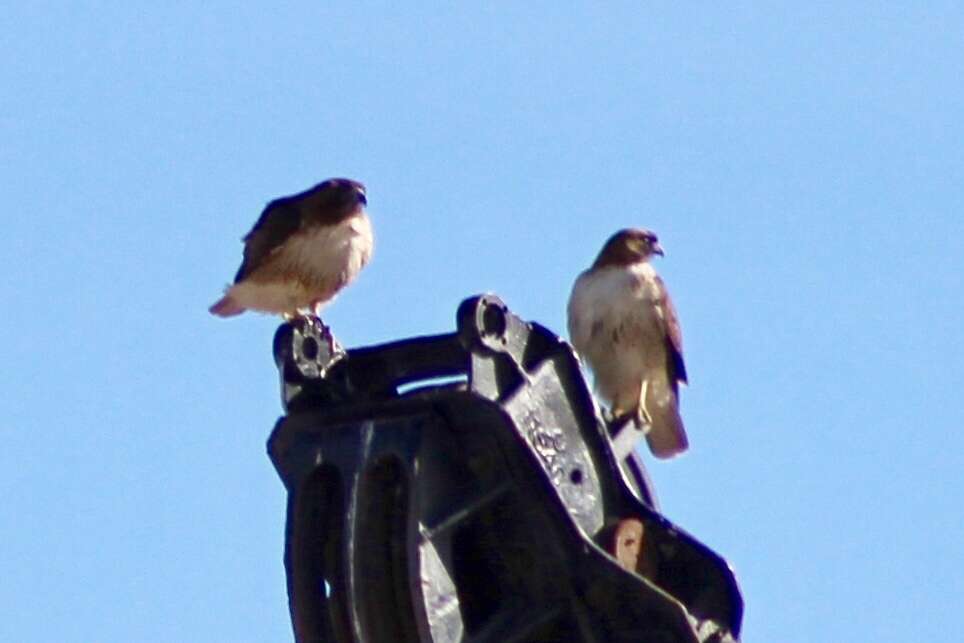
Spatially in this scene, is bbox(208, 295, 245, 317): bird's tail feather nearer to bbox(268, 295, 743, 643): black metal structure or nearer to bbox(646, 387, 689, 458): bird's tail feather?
bbox(646, 387, 689, 458): bird's tail feather

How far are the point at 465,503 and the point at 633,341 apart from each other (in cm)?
584

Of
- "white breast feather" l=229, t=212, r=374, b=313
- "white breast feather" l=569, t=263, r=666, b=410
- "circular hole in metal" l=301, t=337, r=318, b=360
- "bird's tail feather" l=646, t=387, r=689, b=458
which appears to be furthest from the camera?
"bird's tail feather" l=646, t=387, r=689, b=458

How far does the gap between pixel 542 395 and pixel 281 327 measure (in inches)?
27.0

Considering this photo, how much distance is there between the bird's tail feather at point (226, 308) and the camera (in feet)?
35.2

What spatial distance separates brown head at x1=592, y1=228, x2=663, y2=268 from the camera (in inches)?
434

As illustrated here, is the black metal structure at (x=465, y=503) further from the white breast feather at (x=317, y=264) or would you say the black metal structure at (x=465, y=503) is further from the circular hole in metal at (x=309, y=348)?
the white breast feather at (x=317, y=264)

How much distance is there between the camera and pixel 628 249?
11.1m

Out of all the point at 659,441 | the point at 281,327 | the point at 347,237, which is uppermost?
the point at 347,237

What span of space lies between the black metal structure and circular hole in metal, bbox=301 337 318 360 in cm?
9

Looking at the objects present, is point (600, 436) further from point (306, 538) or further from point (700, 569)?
point (306, 538)

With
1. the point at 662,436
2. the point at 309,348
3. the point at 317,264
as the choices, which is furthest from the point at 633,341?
the point at 309,348

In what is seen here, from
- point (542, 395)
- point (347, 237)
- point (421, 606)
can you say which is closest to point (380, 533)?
point (421, 606)

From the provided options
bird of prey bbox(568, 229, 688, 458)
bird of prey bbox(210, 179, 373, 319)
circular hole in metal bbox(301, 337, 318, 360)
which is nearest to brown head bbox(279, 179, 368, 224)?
bird of prey bbox(210, 179, 373, 319)

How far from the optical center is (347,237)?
10.3m
